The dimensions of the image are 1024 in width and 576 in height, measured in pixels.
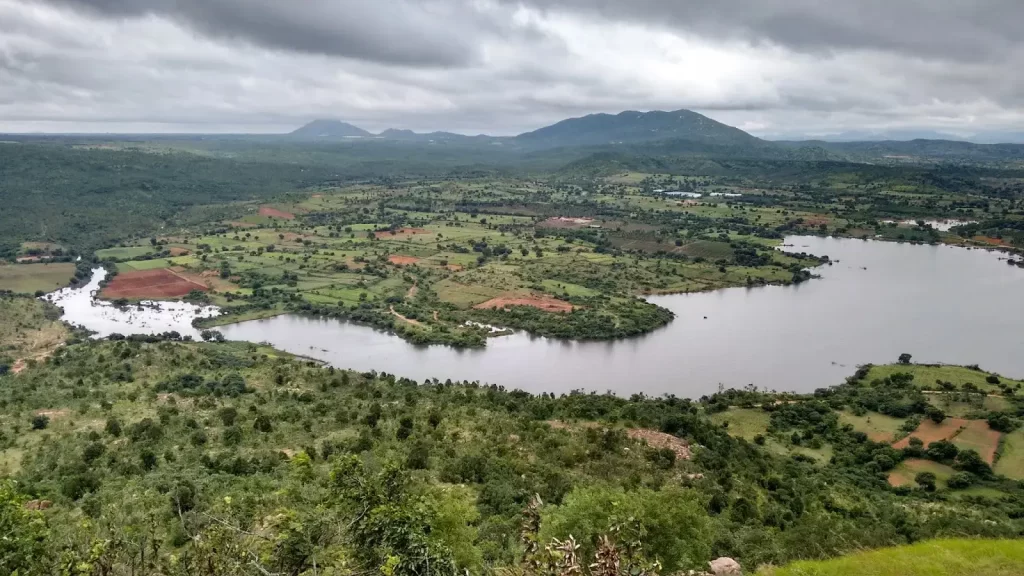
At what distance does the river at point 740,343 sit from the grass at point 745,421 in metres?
6.67

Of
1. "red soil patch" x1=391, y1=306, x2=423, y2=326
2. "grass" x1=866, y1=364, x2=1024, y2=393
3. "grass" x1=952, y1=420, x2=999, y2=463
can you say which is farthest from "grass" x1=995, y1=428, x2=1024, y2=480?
"red soil patch" x1=391, y1=306, x2=423, y2=326

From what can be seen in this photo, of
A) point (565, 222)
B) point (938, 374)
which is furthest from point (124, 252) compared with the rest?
point (938, 374)

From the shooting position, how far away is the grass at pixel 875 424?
38281 millimetres

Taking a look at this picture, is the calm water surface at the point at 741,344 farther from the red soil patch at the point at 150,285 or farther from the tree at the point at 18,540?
the tree at the point at 18,540

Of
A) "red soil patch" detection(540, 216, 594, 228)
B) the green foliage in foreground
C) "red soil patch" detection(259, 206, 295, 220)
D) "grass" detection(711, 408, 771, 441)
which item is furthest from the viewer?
"red soil patch" detection(259, 206, 295, 220)

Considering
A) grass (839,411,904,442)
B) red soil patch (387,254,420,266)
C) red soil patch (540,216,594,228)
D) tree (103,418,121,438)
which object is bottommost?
grass (839,411,904,442)

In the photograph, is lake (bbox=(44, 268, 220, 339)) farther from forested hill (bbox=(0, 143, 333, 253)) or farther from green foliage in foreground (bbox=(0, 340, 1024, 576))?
forested hill (bbox=(0, 143, 333, 253))

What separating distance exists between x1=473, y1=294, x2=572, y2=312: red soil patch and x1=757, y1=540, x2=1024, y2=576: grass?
57.5m

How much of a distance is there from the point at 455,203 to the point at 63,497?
151541 millimetres

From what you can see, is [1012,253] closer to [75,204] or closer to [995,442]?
[995,442]

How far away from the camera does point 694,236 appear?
11750 cm

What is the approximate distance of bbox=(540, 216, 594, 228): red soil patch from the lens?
13475 centimetres

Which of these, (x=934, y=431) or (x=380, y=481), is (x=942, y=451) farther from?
(x=380, y=481)

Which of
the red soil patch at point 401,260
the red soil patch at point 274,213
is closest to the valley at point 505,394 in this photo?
the red soil patch at point 401,260
